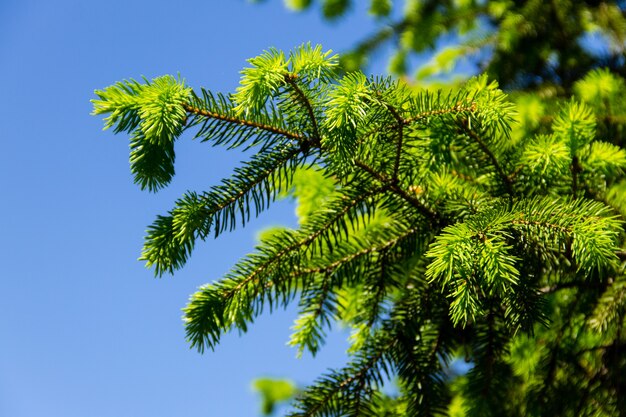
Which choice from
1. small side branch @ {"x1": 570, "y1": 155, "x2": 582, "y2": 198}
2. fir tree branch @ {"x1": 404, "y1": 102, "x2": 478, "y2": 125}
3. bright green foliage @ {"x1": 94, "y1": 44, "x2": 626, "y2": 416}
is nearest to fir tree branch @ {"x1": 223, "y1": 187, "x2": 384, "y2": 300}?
bright green foliage @ {"x1": 94, "y1": 44, "x2": 626, "y2": 416}

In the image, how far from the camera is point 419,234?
54.2 inches

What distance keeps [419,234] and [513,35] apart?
2.24 meters

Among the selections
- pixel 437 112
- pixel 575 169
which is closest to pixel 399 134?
pixel 437 112

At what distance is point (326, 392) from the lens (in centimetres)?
141

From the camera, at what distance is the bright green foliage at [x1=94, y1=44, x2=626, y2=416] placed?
1.09 meters

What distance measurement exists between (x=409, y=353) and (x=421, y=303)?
12 centimetres

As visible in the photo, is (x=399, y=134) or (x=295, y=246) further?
(x=295, y=246)

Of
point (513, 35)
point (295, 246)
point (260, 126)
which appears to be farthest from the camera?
point (513, 35)

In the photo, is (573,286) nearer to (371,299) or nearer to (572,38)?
(371,299)

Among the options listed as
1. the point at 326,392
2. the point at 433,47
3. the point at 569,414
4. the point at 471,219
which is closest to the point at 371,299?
the point at 326,392

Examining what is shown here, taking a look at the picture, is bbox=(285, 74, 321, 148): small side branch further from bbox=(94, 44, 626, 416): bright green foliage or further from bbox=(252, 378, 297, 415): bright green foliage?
bbox=(252, 378, 297, 415): bright green foliage

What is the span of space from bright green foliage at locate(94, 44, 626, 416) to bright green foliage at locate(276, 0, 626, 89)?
1.70m

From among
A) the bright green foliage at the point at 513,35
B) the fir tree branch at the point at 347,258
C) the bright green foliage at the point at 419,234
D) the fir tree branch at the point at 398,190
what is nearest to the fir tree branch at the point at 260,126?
the bright green foliage at the point at 419,234

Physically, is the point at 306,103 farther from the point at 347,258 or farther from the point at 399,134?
the point at 347,258
